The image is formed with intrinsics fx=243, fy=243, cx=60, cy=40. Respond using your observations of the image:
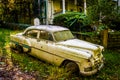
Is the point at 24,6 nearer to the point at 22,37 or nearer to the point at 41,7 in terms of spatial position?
the point at 41,7

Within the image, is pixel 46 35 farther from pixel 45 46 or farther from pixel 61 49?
pixel 61 49

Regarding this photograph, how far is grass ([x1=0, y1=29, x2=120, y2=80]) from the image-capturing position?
29.1 ft

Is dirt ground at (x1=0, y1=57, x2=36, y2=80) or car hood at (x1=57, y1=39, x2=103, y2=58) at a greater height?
car hood at (x1=57, y1=39, x2=103, y2=58)

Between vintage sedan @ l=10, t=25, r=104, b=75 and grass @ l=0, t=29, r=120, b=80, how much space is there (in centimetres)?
29

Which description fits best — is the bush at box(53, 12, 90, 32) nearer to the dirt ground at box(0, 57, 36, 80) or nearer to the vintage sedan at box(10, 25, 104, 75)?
the vintage sedan at box(10, 25, 104, 75)

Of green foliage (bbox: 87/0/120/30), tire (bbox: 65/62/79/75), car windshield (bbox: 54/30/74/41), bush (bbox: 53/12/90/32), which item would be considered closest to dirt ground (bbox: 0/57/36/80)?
tire (bbox: 65/62/79/75)

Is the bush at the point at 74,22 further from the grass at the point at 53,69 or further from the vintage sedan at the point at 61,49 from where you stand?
the vintage sedan at the point at 61,49

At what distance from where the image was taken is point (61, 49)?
9359mm

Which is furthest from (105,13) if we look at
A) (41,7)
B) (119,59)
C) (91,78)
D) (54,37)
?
(41,7)

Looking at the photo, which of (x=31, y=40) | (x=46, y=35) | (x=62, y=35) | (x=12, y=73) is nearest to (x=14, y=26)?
(x=31, y=40)

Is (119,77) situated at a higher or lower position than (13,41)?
lower

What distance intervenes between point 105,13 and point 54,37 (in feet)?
11.8

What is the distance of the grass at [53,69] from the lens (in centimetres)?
887

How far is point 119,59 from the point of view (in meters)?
11.1
